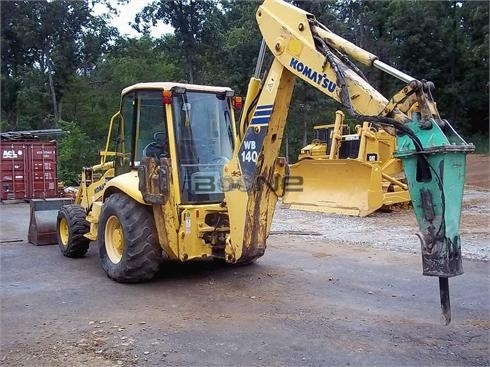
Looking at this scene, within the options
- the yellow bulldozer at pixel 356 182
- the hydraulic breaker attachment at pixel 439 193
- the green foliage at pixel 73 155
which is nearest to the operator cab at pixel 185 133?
the hydraulic breaker attachment at pixel 439 193

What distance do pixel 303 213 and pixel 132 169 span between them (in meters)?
6.61

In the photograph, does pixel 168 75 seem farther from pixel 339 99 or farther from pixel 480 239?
pixel 339 99

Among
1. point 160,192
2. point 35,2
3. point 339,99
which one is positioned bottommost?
point 160,192

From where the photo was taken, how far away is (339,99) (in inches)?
182

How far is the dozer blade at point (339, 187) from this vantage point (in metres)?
11.7

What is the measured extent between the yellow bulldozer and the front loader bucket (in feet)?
16.0

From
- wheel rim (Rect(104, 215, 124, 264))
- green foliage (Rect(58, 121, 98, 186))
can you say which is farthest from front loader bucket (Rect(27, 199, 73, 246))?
green foliage (Rect(58, 121, 98, 186))

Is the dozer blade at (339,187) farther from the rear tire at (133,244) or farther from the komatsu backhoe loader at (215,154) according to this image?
the rear tire at (133,244)

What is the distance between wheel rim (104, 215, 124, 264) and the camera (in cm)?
640

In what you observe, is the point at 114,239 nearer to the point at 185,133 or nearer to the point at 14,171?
the point at 185,133

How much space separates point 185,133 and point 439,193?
3157 mm

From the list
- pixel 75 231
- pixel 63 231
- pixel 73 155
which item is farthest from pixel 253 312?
pixel 73 155

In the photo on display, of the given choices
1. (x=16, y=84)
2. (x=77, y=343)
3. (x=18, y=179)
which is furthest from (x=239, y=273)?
(x=16, y=84)

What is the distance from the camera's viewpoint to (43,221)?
893 centimetres
